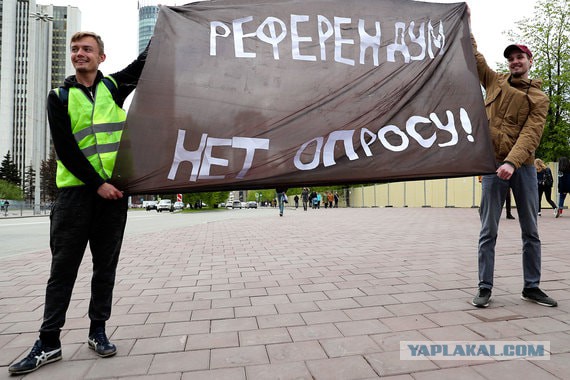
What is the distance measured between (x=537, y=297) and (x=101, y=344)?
346cm

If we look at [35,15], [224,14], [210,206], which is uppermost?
[35,15]

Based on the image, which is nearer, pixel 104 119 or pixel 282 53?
pixel 104 119

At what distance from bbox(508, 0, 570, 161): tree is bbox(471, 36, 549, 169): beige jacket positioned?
777 inches

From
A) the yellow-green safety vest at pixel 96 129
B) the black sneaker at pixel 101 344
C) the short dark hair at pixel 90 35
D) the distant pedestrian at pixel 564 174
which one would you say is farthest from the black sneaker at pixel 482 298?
the distant pedestrian at pixel 564 174

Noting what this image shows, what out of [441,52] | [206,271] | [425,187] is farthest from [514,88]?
[425,187]

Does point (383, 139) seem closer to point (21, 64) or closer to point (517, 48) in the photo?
point (517, 48)

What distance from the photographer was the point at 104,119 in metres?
2.50

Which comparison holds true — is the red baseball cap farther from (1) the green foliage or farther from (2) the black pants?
(1) the green foliage

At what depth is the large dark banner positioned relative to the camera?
272 cm

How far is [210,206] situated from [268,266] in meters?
43.6

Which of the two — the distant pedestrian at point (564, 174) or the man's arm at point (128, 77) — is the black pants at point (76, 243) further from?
the distant pedestrian at point (564, 174)

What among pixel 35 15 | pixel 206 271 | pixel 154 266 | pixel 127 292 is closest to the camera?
pixel 127 292

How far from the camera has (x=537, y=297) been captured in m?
3.26

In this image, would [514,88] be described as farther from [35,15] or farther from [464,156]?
[35,15]
